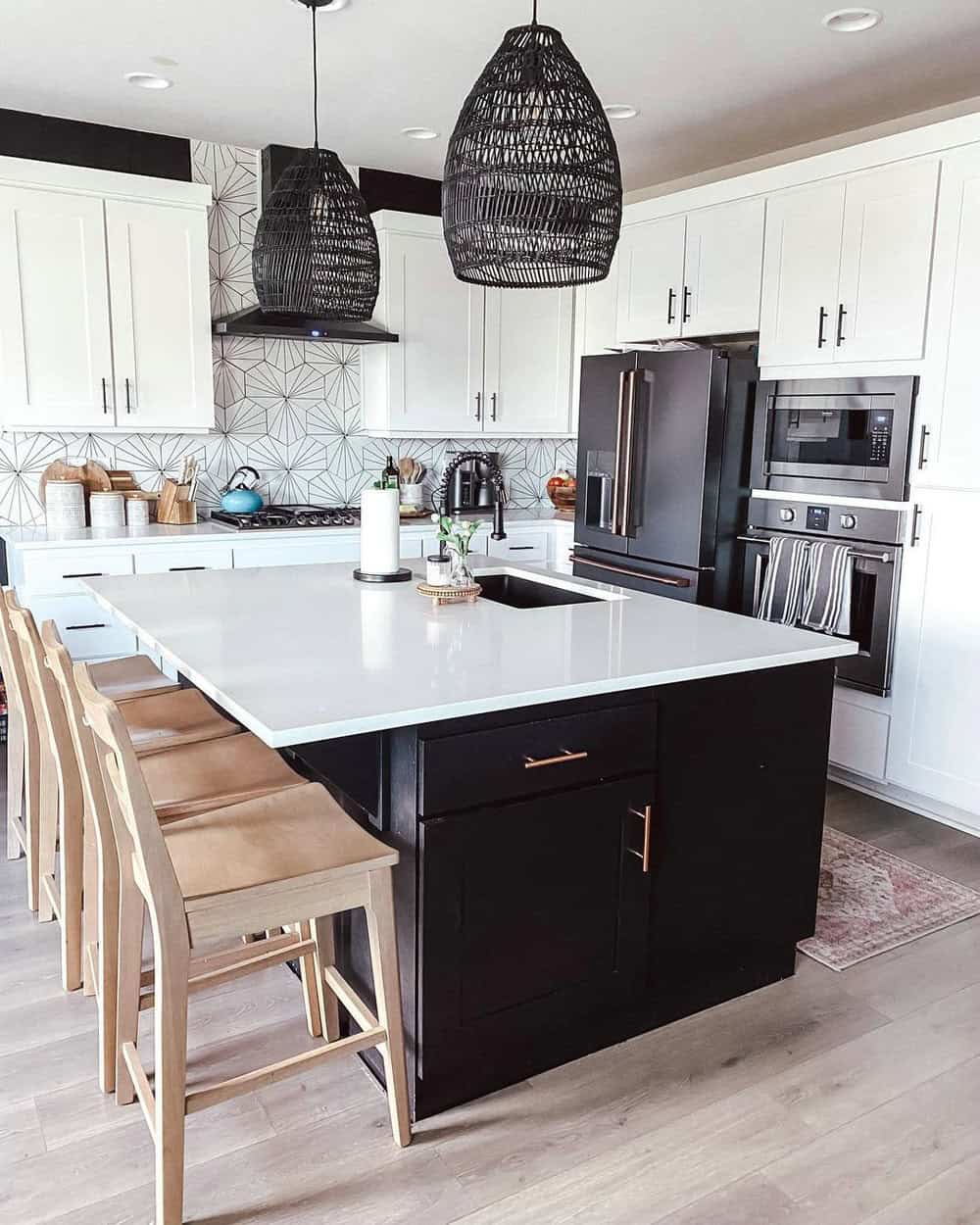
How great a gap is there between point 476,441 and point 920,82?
2.74 meters

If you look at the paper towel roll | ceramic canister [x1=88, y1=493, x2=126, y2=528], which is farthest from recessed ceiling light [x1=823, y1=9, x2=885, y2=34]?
ceramic canister [x1=88, y1=493, x2=126, y2=528]

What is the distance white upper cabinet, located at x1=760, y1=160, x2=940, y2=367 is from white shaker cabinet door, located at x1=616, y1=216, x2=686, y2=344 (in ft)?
1.76

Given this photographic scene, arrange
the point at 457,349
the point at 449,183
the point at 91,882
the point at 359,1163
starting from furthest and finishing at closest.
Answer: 1. the point at 457,349
2. the point at 91,882
3. the point at 449,183
4. the point at 359,1163

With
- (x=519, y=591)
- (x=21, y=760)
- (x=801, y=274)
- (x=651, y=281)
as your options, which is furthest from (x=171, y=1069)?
(x=651, y=281)

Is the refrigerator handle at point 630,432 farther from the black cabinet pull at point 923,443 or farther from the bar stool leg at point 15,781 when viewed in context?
the bar stool leg at point 15,781

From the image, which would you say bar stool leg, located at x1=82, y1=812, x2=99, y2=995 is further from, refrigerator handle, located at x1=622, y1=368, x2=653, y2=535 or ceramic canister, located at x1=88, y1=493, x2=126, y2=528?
refrigerator handle, located at x1=622, y1=368, x2=653, y2=535

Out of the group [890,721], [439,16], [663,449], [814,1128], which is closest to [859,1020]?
[814,1128]

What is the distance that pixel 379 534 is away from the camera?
10.2 ft

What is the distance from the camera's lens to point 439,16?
10.4 feet

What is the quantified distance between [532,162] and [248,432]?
10.5ft

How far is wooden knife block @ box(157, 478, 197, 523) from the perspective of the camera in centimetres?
456

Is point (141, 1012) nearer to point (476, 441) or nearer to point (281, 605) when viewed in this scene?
point (281, 605)

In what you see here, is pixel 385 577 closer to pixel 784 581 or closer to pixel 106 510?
pixel 784 581

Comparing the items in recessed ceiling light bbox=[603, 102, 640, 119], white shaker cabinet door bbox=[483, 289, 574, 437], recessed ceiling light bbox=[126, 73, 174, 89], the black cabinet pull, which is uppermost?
recessed ceiling light bbox=[603, 102, 640, 119]
